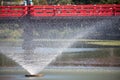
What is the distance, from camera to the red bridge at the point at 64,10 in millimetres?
50438

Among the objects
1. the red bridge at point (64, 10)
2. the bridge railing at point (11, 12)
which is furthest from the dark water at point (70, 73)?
the bridge railing at point (11, 12)

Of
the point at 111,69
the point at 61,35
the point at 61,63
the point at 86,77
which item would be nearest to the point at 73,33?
the point at 61,35

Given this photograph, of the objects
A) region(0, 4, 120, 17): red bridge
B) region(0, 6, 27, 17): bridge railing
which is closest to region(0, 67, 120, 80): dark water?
region(0, 4, 120, 17): red bridge

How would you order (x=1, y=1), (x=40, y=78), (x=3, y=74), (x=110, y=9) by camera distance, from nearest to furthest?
(x=40, y=78) < (x=3, y=74) < (x=110, y=9) < (x=1, y=1)

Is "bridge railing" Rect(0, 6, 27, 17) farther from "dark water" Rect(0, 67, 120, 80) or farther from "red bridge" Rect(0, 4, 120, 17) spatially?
"dark water" Rect(0, 67, 120, 80)

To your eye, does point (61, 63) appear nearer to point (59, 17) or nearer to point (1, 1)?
point (59, 17)

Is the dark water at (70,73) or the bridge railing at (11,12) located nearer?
the dark water at (70,73)

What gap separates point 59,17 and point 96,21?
13.7ft

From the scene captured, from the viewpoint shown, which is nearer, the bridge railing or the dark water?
the dark water

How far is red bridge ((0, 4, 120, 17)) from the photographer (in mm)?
50438

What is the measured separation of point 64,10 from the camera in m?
50.9

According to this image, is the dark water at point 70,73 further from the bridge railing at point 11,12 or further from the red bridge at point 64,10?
the bridge railing at point 11,12

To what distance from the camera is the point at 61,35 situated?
229 feet

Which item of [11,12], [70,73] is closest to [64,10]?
[11,12]
